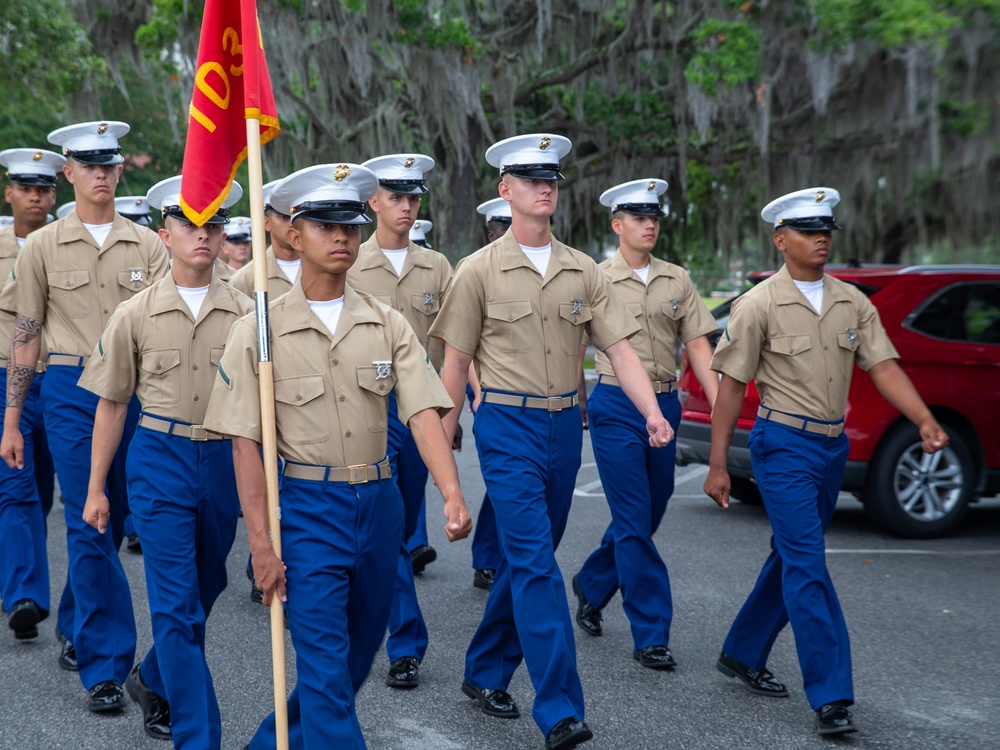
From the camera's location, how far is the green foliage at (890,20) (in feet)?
48.8

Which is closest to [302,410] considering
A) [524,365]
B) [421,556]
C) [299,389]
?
[299,389]

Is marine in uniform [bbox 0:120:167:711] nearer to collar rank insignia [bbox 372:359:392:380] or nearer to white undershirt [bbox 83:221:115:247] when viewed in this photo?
white undershirt [bbox 83:221:115:247]

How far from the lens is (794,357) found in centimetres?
492

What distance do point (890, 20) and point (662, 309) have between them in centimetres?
1054

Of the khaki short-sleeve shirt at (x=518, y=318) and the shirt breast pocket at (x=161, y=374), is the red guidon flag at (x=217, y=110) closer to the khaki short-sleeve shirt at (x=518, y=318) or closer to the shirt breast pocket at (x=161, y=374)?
the shirt breast pocket at (x=161, y=374)

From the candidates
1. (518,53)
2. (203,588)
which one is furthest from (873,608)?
(518,53)

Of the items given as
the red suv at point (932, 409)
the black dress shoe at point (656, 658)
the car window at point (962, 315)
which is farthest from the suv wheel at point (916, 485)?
the black dress shoe at point (656, 658)

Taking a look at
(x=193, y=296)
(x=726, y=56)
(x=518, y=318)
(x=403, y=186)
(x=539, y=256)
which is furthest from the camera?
(x=726, y=56)

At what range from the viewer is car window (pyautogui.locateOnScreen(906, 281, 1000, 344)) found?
309 inches

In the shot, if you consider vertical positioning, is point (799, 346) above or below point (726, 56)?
below

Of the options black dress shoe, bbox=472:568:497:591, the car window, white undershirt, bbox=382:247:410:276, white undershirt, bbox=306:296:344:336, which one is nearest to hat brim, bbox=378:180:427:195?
white undershirt, bbox=382:247:410:276

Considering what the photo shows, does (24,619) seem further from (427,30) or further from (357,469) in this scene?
(427,30)

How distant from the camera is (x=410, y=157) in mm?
5992

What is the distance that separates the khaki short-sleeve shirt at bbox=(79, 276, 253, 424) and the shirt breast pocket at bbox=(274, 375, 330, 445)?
33.9 inches
